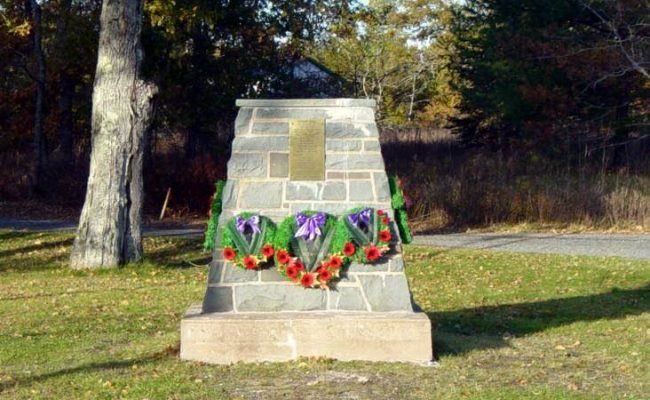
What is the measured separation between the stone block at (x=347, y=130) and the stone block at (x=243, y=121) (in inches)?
25.0

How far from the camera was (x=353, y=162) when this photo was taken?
8.97 metres

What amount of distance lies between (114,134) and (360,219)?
330 inches

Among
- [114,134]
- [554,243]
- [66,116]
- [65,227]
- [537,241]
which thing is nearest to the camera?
[114,134]

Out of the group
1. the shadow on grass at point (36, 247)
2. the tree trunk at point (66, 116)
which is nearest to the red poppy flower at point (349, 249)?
the shadow on grass at point (36, 247)

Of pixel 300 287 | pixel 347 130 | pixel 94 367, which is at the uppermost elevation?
pixel 347 130

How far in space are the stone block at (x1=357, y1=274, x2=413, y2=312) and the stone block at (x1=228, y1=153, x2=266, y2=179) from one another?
117 cm

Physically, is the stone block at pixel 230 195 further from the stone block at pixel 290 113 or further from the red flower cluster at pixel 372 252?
the red flower cluster at pixel 372 252

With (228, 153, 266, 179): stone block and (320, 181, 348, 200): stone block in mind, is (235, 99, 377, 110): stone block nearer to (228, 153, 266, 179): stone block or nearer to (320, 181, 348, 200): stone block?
(228, 153, 266, 179): stone block

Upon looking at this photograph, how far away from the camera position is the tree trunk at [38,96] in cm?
2906

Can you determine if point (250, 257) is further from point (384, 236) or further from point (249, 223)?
point (384, 236)

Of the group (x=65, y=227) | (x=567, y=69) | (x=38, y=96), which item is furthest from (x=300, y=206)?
(x=567, y=69)

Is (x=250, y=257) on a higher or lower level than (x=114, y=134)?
lower

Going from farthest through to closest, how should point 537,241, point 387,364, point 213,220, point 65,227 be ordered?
point 65,227, point 537,241, point 213,220, point 387,364

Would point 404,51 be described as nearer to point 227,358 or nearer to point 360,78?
point 360,78
